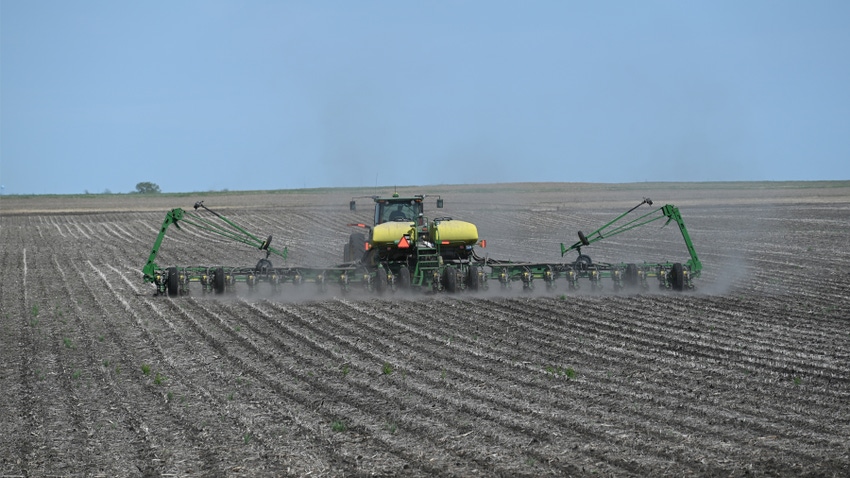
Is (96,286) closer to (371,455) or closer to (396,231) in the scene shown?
(396,231)

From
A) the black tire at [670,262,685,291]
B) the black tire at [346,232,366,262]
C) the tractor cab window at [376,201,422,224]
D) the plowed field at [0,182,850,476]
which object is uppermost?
the tractor cab window at [376,201,422,224]

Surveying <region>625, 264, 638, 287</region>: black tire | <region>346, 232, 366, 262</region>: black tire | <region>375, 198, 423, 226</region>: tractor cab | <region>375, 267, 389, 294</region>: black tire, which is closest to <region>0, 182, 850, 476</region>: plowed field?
<region>375, 267, 389, 294</region>: black tire

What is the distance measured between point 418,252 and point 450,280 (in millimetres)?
1011

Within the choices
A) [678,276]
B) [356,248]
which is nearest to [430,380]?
[678,276]

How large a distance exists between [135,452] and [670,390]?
231 inches

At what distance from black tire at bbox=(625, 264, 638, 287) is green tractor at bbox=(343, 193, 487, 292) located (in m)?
2.94

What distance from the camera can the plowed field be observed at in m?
9.34

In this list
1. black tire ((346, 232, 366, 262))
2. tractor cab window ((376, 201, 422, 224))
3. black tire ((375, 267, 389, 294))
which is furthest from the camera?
black tire ((346, 232, 366, 262))

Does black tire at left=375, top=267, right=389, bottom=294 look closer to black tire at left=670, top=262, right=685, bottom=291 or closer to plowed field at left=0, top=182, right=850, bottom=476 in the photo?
plowed field at left=0, top=182, right=850, bottom=476

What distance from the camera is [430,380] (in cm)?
1249

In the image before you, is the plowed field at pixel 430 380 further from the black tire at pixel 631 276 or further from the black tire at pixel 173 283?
the black tire at pixel 631 276

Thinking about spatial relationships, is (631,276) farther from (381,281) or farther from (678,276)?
(381,281)

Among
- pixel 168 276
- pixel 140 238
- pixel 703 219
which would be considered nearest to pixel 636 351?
pixel 168 276

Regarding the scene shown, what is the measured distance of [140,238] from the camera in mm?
40406
